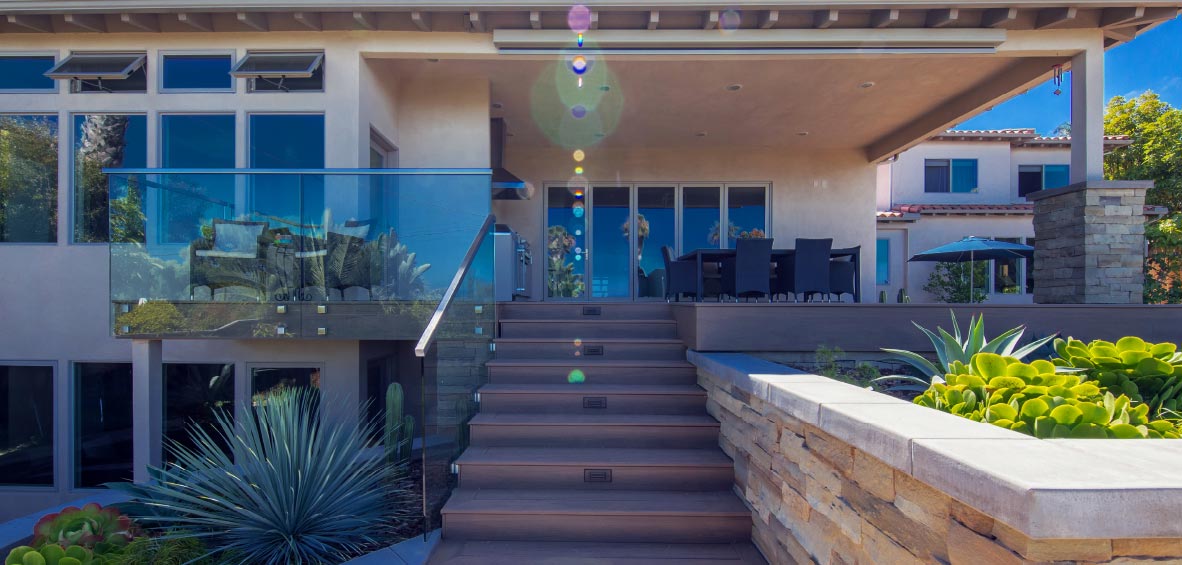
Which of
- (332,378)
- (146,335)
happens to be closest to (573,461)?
(332,378)

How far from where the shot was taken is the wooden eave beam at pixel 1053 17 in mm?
5888

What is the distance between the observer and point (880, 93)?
7605 mm

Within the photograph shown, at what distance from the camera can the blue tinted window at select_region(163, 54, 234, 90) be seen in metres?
6.43

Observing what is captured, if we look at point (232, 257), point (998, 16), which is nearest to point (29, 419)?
point (232, 257)

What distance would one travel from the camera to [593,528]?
3.40 meters

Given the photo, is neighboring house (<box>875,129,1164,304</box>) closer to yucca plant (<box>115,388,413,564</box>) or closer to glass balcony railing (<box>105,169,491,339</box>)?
glass balcony railing (<box>105,169,491,339</box>)

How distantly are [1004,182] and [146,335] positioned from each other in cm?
1752

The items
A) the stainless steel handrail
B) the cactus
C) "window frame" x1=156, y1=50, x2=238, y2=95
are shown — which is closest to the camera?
the stainless steel handrail

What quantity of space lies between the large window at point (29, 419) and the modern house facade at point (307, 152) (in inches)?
0.9

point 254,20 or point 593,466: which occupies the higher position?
point 254,20

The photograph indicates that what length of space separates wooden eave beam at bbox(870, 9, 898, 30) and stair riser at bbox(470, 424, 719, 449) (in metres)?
4.61

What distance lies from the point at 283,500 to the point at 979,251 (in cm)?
977

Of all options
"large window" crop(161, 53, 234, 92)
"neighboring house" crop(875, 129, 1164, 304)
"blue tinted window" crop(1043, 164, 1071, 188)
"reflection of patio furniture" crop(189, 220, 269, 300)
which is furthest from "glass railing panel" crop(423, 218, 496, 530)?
"blue tinted window" crop(1043, 164, 1071, 188)

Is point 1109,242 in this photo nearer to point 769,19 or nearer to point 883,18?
point 883,18
